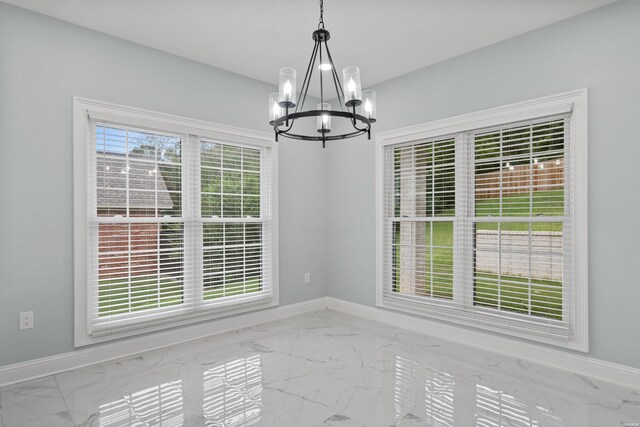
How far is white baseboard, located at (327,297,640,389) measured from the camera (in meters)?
2.69

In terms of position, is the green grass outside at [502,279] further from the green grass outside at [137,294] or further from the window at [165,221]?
the green grass outside at [137,294]

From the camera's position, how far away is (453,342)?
11.7 feet

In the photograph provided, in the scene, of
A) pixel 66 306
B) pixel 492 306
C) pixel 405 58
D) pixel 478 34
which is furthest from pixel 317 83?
pixel 66 306

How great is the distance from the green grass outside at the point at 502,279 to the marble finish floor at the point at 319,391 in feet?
1.56

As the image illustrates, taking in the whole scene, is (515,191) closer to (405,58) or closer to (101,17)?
(405,58)

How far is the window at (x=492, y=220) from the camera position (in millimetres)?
2949

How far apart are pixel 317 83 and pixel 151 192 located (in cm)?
224

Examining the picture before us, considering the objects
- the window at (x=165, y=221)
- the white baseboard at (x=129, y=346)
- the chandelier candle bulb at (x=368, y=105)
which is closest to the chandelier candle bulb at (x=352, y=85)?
the chandelier candle bulb at (x=368, y=105)

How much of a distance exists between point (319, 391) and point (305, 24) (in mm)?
2847

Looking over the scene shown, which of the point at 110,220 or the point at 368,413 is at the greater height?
the point at 110,220

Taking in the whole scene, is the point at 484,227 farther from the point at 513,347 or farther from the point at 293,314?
the point at 293,314

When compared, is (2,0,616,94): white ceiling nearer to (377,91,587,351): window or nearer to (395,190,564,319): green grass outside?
(377,91,587,351): window

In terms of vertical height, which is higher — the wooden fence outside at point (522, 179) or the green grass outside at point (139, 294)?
the wooden fence outside at point (522, 179)

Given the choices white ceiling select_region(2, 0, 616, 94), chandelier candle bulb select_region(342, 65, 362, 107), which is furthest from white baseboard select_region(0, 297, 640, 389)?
white ceiling select_region(2, 0, 616, 94)
